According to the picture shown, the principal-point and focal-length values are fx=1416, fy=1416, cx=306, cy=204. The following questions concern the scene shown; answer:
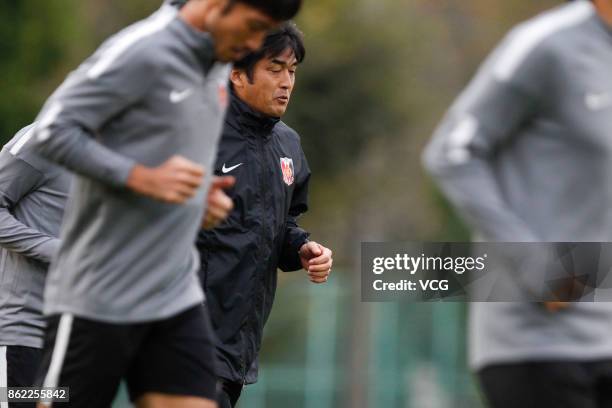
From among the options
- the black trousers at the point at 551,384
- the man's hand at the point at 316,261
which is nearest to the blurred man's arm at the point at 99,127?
the black trousers at the point at 551,384

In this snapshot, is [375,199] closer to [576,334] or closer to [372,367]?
[372,367]

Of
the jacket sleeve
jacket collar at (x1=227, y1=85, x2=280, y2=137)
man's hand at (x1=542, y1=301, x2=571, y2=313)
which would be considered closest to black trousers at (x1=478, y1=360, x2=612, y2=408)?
man's hand at (x1=542, y1=301, x2=571, y2=313)

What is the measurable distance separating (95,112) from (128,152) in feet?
0.63

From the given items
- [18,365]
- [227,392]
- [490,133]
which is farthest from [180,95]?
[18,365]

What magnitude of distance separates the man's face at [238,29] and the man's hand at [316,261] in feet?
5.91

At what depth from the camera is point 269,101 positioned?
6.73 metres

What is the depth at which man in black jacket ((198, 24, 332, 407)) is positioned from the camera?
646 centimetres

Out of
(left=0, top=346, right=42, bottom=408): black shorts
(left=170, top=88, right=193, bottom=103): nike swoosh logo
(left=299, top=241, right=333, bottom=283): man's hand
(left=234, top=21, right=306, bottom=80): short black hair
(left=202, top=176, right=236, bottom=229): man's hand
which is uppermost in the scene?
(left=234, top=21, right=306, bottom=80): short black hair

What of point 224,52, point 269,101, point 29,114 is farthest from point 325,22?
point 224,52

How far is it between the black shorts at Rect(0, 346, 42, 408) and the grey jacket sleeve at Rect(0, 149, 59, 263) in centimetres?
45

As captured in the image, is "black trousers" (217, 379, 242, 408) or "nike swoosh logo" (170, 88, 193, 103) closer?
"nike swoosh logo" (170, 88, 193, 103)

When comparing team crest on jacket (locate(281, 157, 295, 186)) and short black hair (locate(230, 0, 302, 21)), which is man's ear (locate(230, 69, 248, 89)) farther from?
short black hair (locate(230, 0, 302, 21))

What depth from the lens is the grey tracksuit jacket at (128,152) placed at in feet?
15.4

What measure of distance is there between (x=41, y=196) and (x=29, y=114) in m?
10.4
